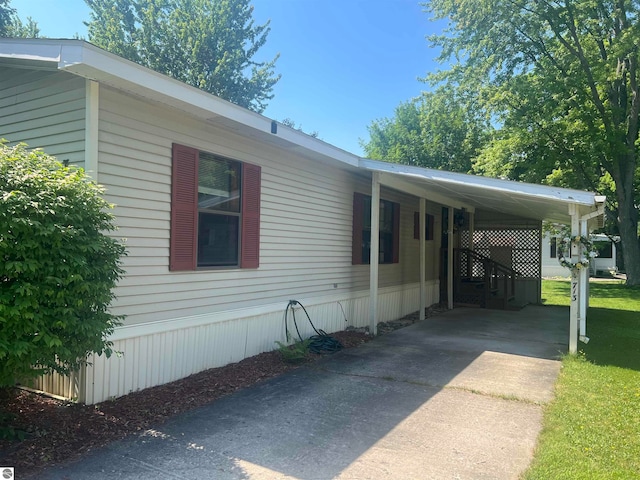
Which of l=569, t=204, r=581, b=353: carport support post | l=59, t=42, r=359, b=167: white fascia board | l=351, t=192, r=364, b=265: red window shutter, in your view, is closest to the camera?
l=59, t=42, r=359, b=167: white fascia board

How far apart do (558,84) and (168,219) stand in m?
15.7

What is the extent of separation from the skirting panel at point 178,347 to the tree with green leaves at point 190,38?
17.9 m

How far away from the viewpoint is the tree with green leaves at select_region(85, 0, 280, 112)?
20500mm

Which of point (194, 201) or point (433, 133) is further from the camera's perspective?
point (433, 133)

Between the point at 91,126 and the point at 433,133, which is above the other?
the point at 433,133

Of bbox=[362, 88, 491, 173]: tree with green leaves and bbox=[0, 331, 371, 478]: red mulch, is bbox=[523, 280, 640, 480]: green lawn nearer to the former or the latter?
bbox=[0, 331, 371, 478]: red mulch

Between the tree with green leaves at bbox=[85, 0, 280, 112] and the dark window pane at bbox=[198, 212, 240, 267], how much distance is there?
17.9 metres

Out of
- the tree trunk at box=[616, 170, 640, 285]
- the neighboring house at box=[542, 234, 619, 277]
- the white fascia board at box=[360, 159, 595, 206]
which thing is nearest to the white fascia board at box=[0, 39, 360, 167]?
the white fascia board at box=[360, 159, 595, 206]

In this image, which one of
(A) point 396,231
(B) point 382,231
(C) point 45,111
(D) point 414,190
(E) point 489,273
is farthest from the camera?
(E) point 489,273

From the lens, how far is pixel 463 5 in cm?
1627

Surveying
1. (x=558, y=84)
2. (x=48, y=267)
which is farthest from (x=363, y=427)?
(x=558, y=84)

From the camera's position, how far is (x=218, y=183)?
5.35 meters

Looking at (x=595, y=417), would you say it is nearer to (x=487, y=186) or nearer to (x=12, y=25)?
(x=487, y=186)

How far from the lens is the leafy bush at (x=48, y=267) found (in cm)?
271
